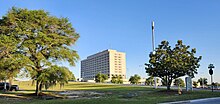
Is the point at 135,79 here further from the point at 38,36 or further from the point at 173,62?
the point at 38,36

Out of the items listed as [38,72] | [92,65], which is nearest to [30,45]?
[38,72]

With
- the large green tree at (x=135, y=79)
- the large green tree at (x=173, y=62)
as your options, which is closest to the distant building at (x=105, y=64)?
the large green tree at (x=135, y=79)

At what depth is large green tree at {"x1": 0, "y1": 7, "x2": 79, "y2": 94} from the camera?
23750 mm

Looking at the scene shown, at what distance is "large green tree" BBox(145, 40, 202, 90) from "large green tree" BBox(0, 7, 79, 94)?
30.5ft

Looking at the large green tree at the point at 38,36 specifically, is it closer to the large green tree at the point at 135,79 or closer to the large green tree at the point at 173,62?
the large green tree at the point at 173,62

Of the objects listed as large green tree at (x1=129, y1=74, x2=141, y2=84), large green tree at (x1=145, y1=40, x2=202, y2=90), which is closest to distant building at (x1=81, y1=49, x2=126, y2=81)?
large green tree at (x1=129, y1=74, x2=141, y2=84)

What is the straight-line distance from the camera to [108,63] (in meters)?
147

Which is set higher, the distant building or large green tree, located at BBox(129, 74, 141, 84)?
the distant building

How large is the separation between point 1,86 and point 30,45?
18.9 meters

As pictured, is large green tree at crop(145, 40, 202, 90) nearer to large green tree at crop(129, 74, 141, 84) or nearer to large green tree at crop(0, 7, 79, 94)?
large green tree at crop(0, 7, 79, 94)

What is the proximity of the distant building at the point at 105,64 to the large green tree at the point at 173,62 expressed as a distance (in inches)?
4598

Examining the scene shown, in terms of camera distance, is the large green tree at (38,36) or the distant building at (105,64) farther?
the distant building at (105,64)

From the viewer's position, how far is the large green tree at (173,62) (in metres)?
25.7

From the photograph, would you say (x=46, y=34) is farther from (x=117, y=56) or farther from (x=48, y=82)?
(x=117, y=56)
